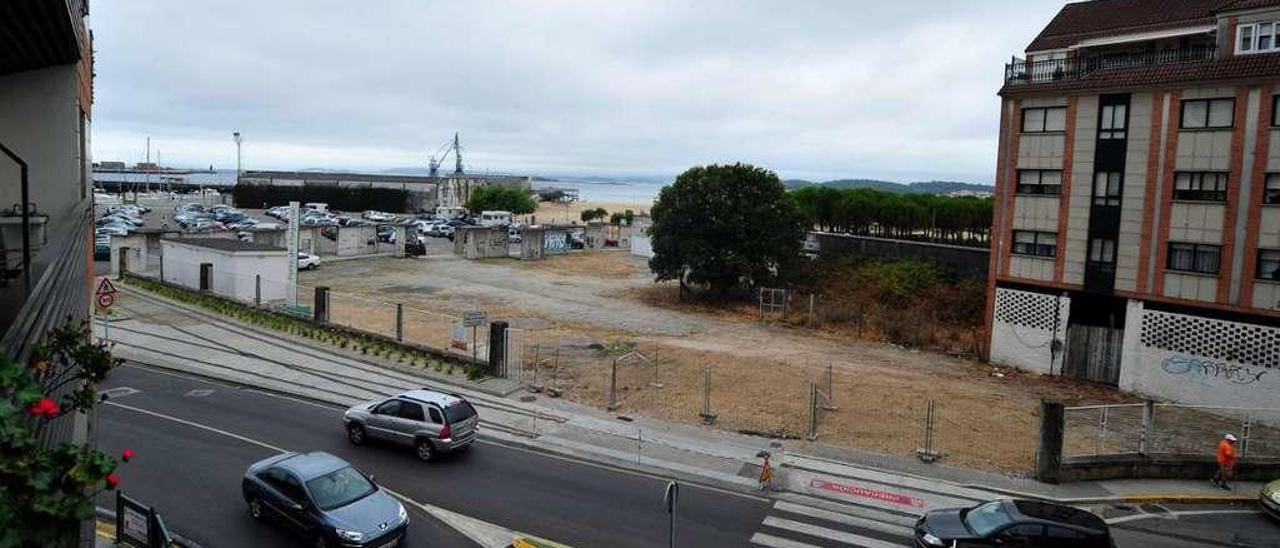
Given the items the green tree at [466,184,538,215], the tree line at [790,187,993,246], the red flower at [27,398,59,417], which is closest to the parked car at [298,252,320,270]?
the tree line at [790,187,993,246]

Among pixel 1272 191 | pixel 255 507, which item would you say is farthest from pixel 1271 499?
pixel 255 507

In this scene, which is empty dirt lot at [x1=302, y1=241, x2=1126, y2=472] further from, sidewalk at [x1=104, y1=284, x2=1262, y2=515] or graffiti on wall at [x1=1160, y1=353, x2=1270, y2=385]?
graffiti on wall at [x1=1160, y1=353, x2=1270, y2=385]

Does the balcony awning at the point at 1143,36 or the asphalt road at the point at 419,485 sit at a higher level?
the balcony awning at the point at 1143,36

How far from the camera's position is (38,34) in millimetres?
11367

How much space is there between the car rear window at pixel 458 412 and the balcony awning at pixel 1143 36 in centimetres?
3096

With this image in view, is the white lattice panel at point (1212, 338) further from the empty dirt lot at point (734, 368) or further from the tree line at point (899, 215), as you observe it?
the tree line at point (899, 215)

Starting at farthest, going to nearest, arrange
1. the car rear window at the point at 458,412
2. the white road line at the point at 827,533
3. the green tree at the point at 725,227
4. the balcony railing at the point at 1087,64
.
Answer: the green tree at the point at 725,227
the balcony railing at the point at 1087,64
the car rear window at the point at 458,412
the white road line at the point at 827,533

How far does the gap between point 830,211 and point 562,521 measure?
176 ft

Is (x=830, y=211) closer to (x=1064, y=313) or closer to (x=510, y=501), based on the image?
(x=1064, y=313)

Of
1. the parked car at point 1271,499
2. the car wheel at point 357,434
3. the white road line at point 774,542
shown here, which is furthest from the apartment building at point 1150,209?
the car wheel at point 357,434

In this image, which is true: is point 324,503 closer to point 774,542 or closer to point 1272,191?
point 774,542

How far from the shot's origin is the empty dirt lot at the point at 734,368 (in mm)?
23953

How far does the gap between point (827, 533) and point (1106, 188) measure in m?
23.2

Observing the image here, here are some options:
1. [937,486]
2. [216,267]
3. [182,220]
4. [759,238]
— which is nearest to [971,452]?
[937,486]
